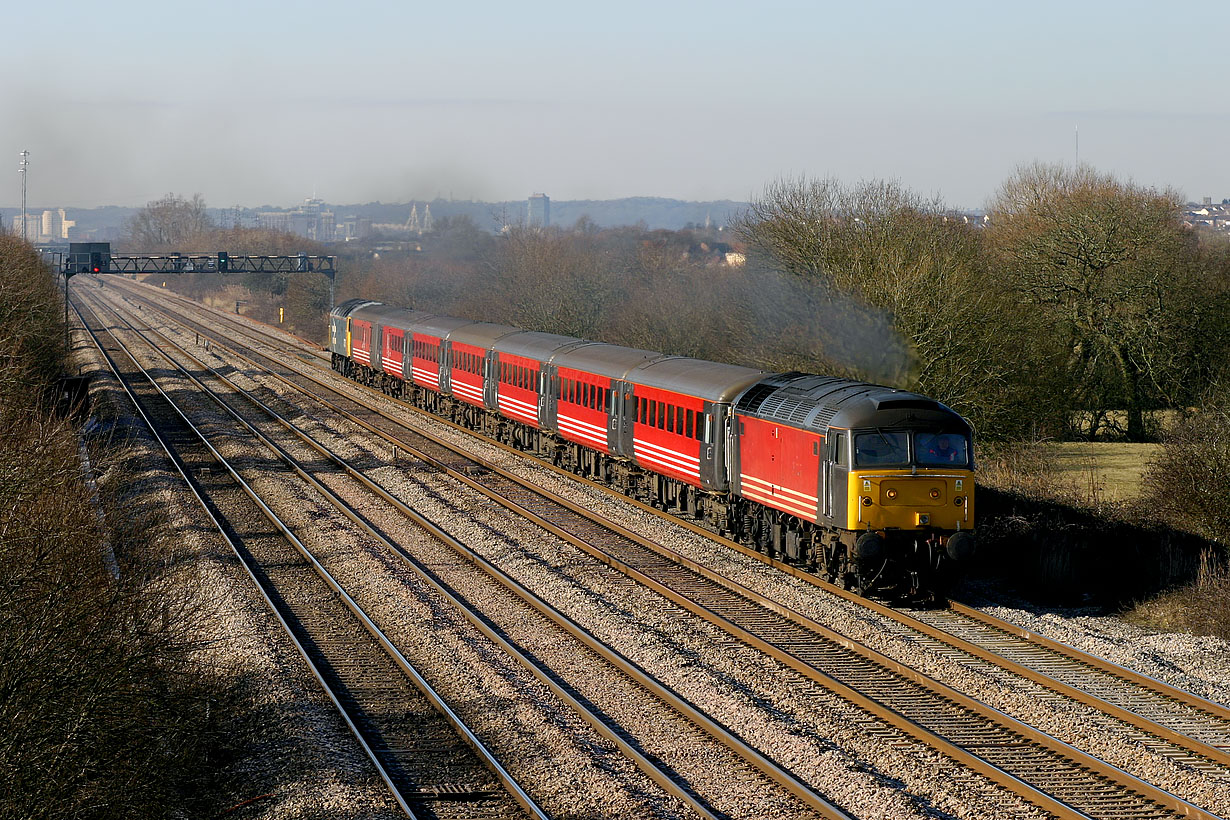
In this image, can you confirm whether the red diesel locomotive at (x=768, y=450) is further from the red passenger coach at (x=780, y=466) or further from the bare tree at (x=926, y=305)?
the bare tree at (x=926, y=305)

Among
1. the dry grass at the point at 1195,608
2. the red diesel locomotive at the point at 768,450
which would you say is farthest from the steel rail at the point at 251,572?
the dry grass at the point at 1195,608

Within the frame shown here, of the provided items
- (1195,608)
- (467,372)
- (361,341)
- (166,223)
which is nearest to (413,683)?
(1195,608)

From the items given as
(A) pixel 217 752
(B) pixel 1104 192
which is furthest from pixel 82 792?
(B) pixel 1104 192

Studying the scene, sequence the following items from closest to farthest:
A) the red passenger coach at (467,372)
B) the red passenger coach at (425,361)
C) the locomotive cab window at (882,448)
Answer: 1. the locomotive cab window at (882,448)
2. the red passenger coach at (467,372)
3. the red passenger coach at (425,361)

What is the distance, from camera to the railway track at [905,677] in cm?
1117

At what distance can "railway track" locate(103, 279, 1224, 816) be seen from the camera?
1117 cm

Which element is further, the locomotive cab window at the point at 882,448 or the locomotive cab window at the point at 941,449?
Result: the locomotive cab window at the point at 941,449

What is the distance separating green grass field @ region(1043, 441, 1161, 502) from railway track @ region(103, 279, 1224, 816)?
9828 mm

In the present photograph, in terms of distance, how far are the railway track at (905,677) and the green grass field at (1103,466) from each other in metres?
9.83

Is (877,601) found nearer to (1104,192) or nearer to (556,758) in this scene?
(556,758)

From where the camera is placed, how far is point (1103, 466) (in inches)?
1289

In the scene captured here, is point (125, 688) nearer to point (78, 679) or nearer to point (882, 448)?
point (78, 679)

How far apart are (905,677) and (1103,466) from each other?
20.7 m

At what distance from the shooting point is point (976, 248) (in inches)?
1545
